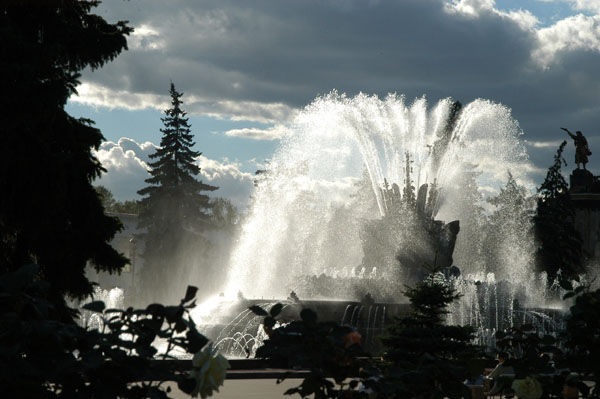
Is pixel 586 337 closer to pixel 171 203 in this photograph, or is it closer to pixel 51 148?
pixel 51 148

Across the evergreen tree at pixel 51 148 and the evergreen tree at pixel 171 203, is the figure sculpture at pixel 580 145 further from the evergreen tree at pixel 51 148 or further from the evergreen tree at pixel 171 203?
the evergreen tree at pixel 51 148

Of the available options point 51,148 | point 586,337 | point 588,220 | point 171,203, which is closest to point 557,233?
point 588,220

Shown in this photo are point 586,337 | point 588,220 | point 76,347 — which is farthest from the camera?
point 588,220

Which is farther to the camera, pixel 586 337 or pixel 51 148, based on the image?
pixel 51 148

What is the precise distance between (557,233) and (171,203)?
2528 cm

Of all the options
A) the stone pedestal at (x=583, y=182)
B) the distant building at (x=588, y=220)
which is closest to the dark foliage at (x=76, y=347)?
the distant building at (x=588, y=220)

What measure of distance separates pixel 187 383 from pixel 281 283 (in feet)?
118

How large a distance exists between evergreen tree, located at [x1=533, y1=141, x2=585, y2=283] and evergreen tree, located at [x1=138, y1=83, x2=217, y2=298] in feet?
72.7

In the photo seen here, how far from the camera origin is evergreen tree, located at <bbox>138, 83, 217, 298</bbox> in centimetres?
5119

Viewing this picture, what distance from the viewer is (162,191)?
2083 inches

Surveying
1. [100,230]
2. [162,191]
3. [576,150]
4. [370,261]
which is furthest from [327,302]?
[576,150]

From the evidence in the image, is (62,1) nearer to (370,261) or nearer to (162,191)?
(370,261)

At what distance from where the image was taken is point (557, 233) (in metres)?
47.1

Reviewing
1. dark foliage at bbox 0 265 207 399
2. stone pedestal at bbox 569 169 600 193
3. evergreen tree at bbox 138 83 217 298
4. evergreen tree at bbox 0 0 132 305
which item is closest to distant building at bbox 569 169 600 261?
stone pedestal at bbox 569 169 600 193
